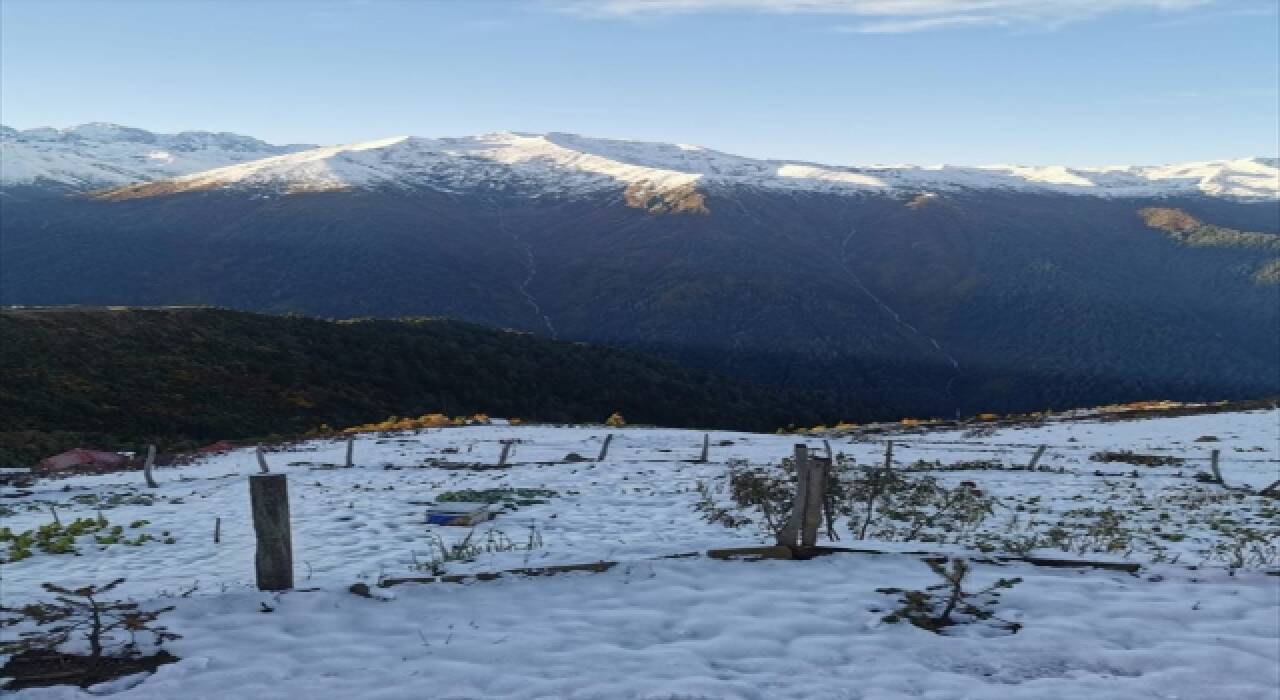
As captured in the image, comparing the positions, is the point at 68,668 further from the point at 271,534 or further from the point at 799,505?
the point at 799,505

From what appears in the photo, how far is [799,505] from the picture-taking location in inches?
400

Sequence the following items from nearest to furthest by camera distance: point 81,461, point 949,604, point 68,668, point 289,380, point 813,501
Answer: point 68,668, point 949,604, point 813,501, point 81,461, point 289,380

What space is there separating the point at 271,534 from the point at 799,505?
5.78m

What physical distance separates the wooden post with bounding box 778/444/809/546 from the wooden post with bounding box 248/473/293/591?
540cm

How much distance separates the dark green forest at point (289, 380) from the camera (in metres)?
50.1

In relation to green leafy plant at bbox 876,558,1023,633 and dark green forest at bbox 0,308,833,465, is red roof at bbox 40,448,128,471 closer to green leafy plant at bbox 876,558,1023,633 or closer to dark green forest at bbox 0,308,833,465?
dark green forest at bbox 0,308,833,465

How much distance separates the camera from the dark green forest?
50125 millimetres

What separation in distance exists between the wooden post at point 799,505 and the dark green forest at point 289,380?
128 feet

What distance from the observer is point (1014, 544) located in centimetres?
1218

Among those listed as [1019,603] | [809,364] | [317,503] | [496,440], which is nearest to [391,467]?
[317,503]

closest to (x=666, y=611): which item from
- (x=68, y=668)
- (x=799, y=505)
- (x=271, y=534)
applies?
(x=799, y=505)

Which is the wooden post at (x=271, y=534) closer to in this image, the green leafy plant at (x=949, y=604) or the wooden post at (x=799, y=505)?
the wooden post at (x=799, y=505)

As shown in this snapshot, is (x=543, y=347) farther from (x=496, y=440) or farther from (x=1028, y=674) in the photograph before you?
(x=1028, y=674)

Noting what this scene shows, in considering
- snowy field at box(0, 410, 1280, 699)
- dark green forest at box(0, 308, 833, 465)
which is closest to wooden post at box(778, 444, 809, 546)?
snowy field at box(0, 410, 1280, 699)
